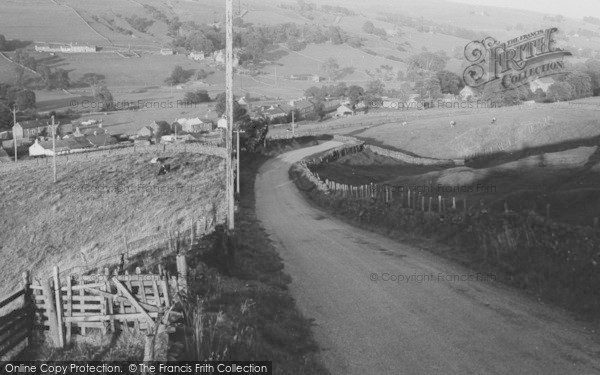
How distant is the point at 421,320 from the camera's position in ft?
43.8

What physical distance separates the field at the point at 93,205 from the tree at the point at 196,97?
69818mm

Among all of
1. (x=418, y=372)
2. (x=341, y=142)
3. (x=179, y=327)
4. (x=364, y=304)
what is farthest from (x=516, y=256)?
(x=341, y=142)

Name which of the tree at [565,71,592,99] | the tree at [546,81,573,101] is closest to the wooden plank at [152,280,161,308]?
the tree at [546,81,573,101]

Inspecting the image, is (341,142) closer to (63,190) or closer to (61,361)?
(63,190)

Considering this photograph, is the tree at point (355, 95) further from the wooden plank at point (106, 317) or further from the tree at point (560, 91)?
the wooden plank at point (106, 317)

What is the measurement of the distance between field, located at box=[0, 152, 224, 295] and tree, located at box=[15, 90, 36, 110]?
6407 cm

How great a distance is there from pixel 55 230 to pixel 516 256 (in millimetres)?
36661

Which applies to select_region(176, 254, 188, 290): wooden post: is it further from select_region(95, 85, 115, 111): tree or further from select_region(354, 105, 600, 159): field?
select_region(95, 85, 115, 111): tree

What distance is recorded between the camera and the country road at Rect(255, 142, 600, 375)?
1107cm

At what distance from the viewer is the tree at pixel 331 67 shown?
180562 mm

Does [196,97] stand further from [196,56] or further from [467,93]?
[467,93]

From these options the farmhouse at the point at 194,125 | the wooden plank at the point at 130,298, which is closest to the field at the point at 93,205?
the wooden plank at the point at 130,298

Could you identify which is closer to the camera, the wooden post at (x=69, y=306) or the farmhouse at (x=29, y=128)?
the wooden post at (x=69, y=306)

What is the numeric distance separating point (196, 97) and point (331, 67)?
6525 centimetres
